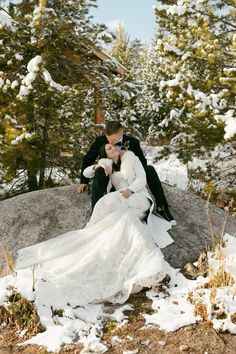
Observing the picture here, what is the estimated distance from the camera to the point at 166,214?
5617mm

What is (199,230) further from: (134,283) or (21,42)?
(21,42)

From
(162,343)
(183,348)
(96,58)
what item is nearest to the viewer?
(183,348)

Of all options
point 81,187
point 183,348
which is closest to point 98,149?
point 81,187

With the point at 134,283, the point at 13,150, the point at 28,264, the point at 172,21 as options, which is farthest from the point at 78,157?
the point at 134,283

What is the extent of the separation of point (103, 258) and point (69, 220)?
4.86 ft

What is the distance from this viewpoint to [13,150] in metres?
6.95

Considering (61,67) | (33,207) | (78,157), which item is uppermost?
(61,67)

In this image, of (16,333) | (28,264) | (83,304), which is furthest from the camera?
(28,264)

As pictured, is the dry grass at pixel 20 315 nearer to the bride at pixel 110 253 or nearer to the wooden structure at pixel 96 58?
the bride at pixel 110 253

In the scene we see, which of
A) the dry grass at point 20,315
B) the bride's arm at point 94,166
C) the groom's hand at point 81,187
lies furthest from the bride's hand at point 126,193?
the dry grass at point 20,315

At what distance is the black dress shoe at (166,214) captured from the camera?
18.3 ft

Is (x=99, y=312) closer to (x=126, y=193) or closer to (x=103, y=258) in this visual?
(x=103, y=258)

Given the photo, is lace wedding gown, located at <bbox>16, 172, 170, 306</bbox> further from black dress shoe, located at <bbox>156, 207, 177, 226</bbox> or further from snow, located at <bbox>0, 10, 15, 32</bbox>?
snow, located at <bbox>0, 10, 15, 32</bbox>

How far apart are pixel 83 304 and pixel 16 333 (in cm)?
70
